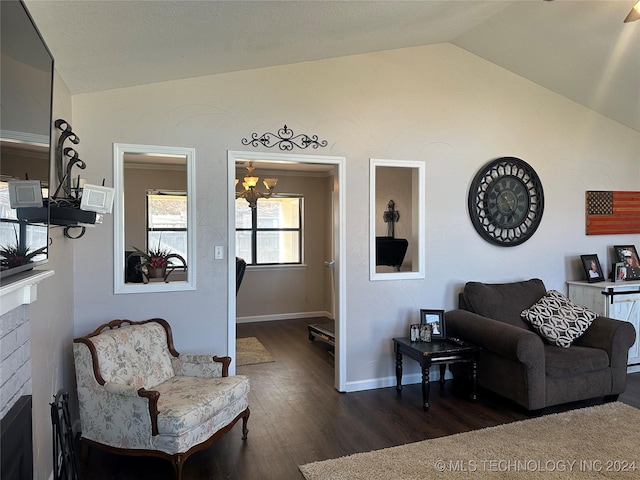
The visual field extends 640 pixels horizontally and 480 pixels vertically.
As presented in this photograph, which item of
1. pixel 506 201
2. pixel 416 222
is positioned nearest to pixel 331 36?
pixel 416 222

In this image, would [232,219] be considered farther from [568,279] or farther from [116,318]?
[568,279]

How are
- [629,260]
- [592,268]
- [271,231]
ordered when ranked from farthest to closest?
[271,231]
[629,260]
[592,268]

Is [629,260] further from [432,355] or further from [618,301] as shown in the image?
[432,355]

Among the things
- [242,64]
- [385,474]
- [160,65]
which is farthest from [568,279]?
[160,65]

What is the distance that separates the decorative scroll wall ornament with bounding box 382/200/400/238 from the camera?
595 cm

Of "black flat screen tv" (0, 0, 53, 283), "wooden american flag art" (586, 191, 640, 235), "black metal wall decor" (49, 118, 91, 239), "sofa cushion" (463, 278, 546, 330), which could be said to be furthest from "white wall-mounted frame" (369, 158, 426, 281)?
"black flat screen tv" (0, 0, 53, 283)

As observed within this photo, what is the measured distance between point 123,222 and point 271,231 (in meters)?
3.84

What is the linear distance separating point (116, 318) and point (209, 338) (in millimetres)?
702

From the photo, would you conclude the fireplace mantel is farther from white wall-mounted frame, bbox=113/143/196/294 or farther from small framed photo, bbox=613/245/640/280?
small framed photo, bbox=613/245/640/280

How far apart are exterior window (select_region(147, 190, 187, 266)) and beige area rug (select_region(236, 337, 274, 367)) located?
66.4 inches

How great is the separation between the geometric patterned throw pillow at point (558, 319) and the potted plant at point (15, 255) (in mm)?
3788

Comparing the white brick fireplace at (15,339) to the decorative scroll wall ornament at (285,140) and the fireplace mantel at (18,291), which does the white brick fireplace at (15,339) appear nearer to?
the fireplace mantel at (18,291)

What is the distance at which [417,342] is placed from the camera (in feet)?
12.0

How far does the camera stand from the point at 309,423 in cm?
320
